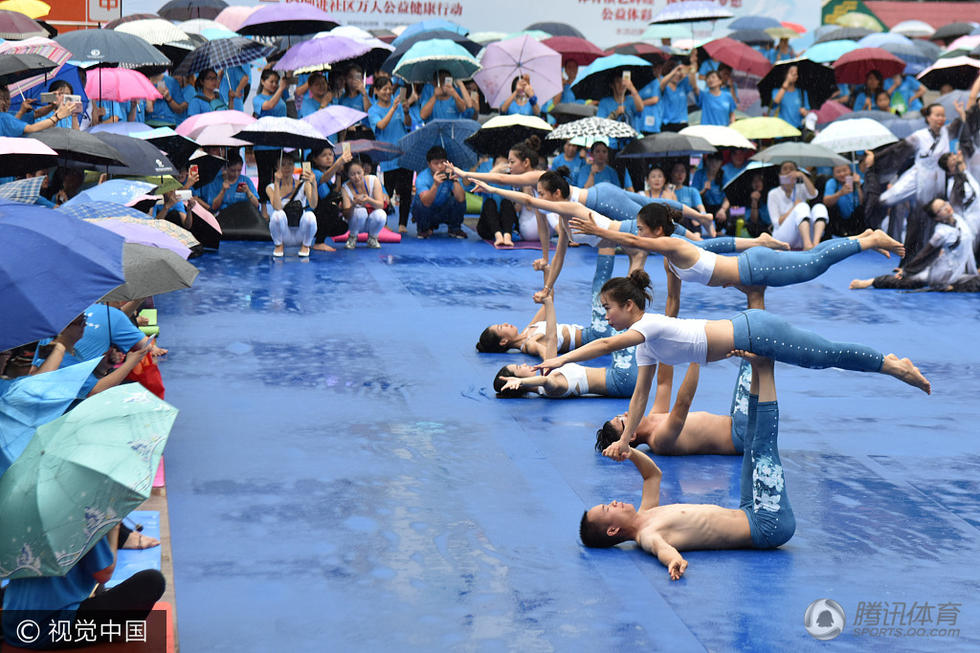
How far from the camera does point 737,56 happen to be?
62.8 ft

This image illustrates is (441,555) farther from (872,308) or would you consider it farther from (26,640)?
(872,308)

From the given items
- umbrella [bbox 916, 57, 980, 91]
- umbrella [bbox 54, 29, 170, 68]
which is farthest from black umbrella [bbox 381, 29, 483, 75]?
umbrella [bbox 916, 57, 980, 91]

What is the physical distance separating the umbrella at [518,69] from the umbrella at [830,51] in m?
5.30

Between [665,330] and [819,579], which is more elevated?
[665,330]

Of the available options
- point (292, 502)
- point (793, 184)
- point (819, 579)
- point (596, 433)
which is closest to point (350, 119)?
point (793, 184)

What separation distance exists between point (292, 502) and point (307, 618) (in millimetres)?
1400

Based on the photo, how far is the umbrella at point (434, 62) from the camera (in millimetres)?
15547

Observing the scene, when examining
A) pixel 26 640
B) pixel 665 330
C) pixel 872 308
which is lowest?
pixel 872 308

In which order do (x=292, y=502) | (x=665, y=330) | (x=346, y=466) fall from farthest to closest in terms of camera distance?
(x=346, y=466)
(x=292, y=502)
(x=665, y=330)

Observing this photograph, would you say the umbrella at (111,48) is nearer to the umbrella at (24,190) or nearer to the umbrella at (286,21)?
the umbrella at (286,21)

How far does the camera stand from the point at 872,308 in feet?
39.9

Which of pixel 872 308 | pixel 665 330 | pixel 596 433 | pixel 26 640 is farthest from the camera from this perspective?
pixel 872 308

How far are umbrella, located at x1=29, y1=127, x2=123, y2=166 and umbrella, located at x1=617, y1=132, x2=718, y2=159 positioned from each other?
7274mm

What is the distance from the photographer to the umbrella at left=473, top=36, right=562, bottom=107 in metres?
16.3
